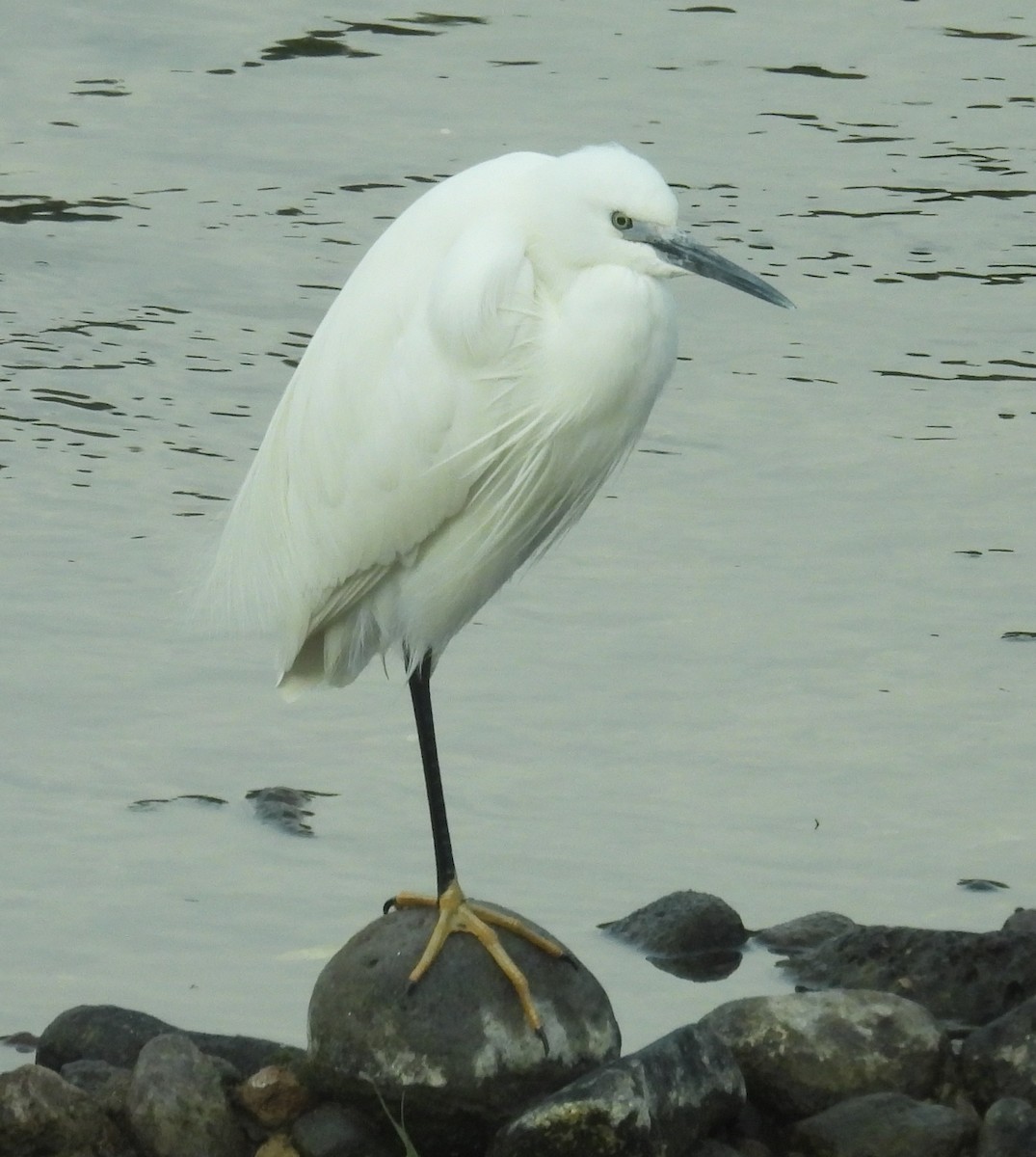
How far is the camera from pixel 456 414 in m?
5.59

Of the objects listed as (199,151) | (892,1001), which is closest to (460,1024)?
(892,1001)

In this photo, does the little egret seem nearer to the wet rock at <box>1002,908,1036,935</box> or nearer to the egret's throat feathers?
the egret's throat feathers

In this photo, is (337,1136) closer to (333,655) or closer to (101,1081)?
(101,1081)

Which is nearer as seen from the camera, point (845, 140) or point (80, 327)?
point (80, 327)

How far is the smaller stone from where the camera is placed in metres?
5.54

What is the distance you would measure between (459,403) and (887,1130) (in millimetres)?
1799

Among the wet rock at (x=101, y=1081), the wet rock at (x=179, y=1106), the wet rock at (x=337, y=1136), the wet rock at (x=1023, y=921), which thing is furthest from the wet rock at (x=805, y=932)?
the wet rock at (x=101, y=1081)

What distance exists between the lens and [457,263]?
212 inches

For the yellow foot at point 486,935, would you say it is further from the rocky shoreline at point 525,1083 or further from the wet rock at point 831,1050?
the wet rock at point 831,1050

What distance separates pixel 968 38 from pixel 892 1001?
962cm

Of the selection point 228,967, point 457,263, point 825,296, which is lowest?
point 228,967

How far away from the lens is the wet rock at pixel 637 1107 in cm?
517

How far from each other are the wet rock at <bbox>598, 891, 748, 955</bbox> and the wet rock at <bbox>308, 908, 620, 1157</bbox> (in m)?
0.88

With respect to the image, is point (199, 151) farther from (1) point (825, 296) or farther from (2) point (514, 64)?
(1) point (825, 296)
